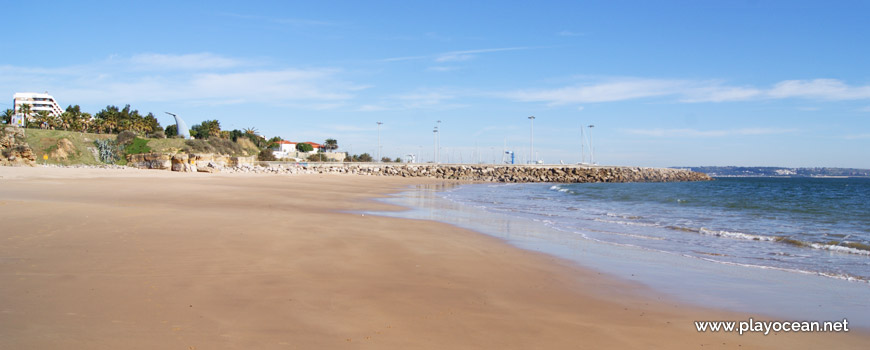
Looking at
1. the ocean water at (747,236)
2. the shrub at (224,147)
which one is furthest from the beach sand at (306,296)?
the shrub at (224,147)

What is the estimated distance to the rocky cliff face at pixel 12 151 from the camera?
117ft

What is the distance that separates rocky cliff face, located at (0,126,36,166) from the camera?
35812 mm

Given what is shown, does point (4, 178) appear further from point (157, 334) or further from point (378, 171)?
point (378, 171)

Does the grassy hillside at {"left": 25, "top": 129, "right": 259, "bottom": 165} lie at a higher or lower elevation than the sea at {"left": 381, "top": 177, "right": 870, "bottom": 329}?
higher

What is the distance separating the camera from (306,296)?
559 cm

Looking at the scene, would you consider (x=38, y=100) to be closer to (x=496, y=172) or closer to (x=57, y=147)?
(x=57, y=147)

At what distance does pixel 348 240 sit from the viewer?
32.4ft

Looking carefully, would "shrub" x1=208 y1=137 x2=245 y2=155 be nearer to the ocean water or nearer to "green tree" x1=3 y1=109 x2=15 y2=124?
"green tree" x1=3 y1=109 x2=15 y2=124

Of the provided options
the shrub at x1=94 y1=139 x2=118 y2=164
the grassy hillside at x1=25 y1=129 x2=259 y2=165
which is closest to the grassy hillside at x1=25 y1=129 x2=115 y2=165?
the grassy hillside at x1=25 y1=129 x2=259 y2=165

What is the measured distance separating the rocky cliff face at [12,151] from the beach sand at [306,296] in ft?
109

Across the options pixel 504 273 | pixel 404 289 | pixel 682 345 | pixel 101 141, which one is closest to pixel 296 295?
pixel 404 289

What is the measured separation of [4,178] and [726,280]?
26.7 m

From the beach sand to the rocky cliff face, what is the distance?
109ft

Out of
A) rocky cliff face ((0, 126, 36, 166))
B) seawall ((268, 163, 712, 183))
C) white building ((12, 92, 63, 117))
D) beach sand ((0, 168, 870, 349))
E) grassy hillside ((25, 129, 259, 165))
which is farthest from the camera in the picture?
white building ((12, 92, 63, 117))
